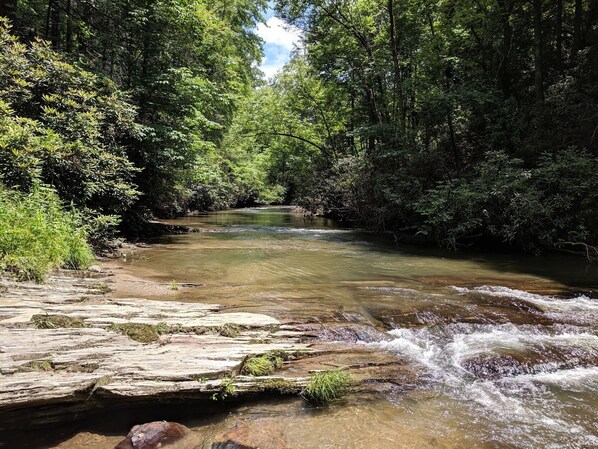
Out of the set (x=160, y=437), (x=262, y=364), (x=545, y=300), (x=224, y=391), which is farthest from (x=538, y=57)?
(x=160, y=437)

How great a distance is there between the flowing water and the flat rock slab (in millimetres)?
458

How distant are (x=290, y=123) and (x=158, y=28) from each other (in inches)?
742

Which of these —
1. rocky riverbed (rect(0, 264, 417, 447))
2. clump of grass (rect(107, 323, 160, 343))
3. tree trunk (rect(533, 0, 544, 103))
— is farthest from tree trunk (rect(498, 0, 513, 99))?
clump of grass (rect(107, 323, 160, 343))

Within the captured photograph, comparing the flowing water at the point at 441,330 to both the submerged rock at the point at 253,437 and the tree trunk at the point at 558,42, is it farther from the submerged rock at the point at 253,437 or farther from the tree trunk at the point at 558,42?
the tree trunk at the point at 558,42

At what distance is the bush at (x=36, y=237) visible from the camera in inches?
229

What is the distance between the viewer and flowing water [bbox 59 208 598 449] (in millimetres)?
3510

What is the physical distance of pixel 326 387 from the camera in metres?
3.89

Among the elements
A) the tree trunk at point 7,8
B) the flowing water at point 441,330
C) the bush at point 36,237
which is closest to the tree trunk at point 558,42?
the flowing water at point 441,330

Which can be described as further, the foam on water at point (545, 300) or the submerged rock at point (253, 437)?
the foam on water at point (545, 300)

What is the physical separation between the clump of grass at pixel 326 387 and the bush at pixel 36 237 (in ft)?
15.1

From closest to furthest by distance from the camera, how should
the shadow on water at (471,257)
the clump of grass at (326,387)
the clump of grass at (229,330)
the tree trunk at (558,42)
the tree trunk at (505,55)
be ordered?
the clump of grass at (326,387), the clump of grass at (229,330), the shadow on water at (471,257), the tree trunk at (505,55), the tree trunk at (558,42)

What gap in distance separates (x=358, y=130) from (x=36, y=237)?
46.9 feet

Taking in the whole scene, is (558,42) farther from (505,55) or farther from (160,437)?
(160,437)

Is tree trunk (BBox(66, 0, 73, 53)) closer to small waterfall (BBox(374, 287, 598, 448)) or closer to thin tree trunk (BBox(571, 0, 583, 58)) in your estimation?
small waterfall (BBox(374, 287, 598, 448))
